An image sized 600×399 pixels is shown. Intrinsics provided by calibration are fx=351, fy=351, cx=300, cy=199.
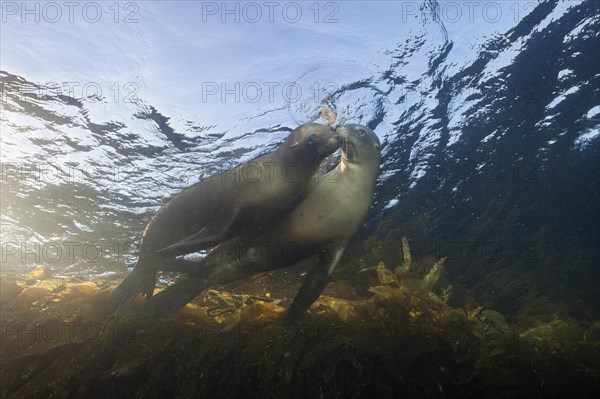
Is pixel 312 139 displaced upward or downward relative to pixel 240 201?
upward

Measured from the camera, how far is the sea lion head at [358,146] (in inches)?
190

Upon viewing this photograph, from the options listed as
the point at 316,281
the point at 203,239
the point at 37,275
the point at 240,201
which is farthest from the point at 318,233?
the point at 37,275

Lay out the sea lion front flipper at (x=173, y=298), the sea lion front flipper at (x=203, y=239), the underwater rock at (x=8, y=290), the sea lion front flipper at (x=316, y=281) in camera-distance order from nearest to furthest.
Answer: the sea lion front flipper at (x=203, y=239) < the sea lion front flipper at (x=316, y=281) < the sea lion front flipper at (x=173, y=298) < the underwater rock at (x=8, y=290)

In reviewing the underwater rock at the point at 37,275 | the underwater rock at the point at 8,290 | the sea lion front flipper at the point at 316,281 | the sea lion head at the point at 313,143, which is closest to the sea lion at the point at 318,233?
the sea lion front flipper at the point at 316,281

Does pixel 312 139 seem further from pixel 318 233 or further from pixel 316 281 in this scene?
pixel 316 281

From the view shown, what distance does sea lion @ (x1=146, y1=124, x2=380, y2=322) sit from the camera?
4.63m

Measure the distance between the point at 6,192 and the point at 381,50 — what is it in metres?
10.5

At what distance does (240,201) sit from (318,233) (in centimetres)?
111

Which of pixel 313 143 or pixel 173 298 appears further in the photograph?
pixel 173 298

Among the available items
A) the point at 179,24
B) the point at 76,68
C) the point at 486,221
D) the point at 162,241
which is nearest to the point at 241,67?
the point at 179,24

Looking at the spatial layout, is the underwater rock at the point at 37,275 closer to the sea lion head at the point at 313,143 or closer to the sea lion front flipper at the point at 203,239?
the sea lion front flipper at the point at 203,239

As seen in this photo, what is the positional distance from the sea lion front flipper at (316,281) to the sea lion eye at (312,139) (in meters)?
1.45

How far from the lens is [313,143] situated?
159 inches

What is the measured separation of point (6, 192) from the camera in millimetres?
9719
